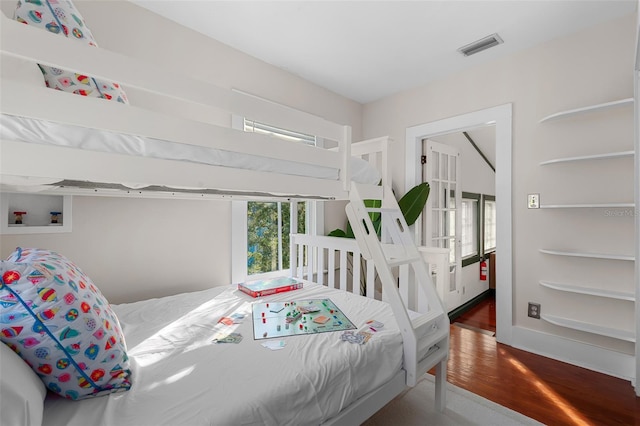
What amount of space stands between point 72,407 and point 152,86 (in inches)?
38.3

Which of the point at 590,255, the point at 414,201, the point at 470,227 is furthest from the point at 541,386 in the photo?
the point at 470,227

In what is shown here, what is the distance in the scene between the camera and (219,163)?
108 cm

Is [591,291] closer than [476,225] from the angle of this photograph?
Yes

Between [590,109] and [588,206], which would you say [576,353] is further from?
[590,109]

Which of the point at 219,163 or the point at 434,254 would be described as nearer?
the point at 219,163

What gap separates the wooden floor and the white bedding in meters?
1.77

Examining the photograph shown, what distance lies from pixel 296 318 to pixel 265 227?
49.2 inches

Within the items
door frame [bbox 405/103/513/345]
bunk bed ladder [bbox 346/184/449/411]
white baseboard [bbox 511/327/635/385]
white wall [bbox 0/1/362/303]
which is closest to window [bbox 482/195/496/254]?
door frame [bbox 405/103/513/345]

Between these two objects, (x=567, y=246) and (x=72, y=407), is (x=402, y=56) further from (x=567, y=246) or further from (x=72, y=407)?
(x=72, y=407)

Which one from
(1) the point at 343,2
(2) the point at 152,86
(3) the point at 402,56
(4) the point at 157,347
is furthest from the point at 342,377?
(3) the point at 402,56

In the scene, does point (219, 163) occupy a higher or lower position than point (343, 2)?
lower

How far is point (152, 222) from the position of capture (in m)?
1.97

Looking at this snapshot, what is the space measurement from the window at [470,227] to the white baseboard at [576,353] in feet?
4.98

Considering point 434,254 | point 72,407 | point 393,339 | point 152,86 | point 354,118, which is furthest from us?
point 354,118
